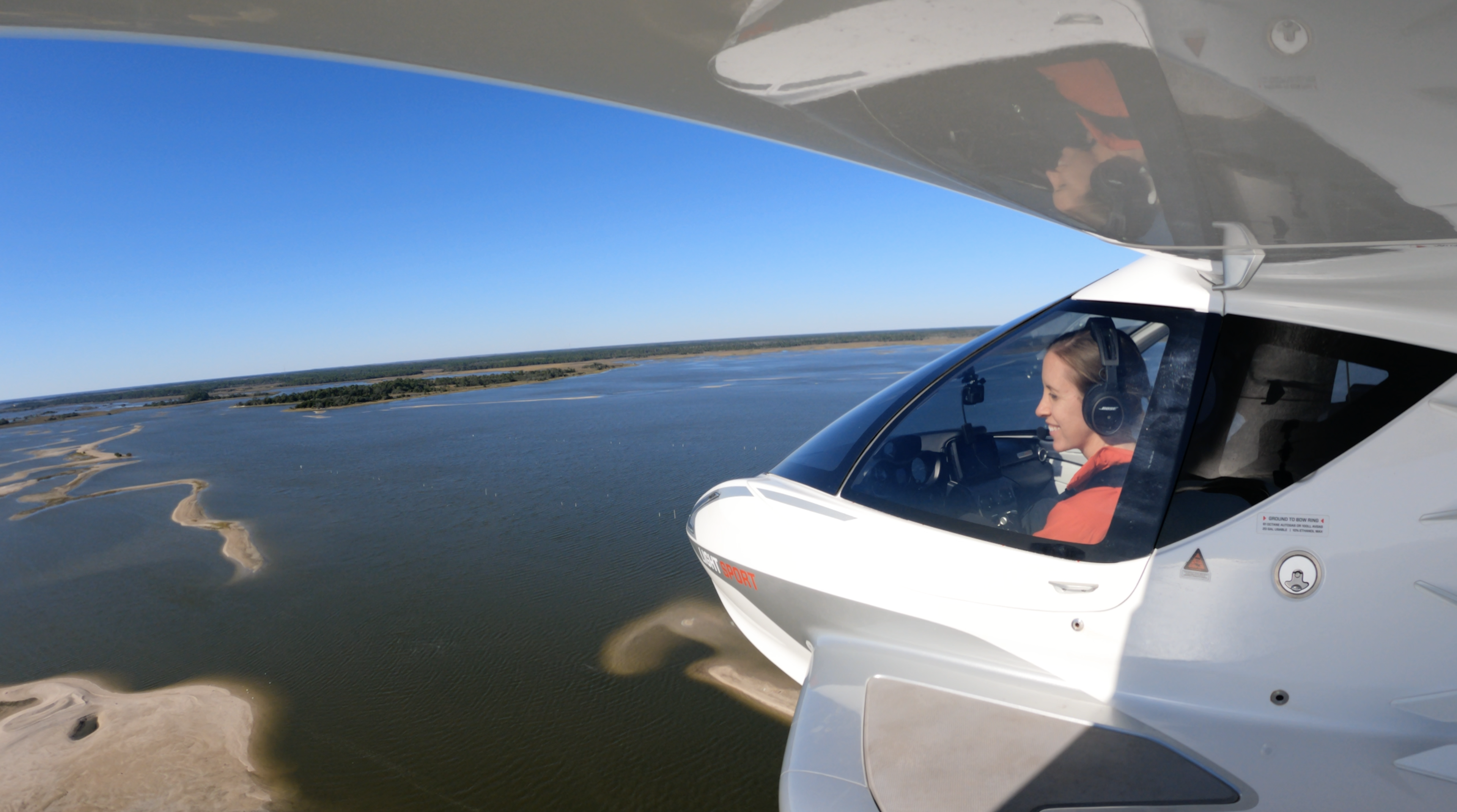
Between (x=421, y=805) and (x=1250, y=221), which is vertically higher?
(x=1250, y=221)

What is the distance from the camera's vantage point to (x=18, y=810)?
12.4 feet

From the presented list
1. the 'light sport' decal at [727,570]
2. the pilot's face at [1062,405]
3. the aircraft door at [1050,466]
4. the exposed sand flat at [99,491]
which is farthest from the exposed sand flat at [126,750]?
the pilot's face at [1062,405]

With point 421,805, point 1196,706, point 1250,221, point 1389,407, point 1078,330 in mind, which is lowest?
point 421,805

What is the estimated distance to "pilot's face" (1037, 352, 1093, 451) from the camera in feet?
7.43

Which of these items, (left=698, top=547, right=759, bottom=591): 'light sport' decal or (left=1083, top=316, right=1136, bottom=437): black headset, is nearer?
(left=1083, top=316, right=1136, bottom=437): black headset

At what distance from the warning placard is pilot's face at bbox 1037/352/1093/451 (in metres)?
0.55

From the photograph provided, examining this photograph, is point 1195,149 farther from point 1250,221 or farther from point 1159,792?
point 1159,792

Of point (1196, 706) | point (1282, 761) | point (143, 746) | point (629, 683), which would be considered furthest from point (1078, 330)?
point (143, 746)

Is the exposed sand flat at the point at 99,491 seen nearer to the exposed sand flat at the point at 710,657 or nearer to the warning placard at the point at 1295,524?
the exposed sand flat at the point at 710,657

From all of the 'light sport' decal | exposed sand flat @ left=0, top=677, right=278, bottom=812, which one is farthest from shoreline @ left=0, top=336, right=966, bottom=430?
the 'light sport' decal

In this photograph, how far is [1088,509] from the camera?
82.1 inches

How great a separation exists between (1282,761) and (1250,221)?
148 cm

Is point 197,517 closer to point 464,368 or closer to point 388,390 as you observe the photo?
point 388,390

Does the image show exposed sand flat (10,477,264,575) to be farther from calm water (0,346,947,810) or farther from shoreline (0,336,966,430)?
shoreline (0,336,966,430)
